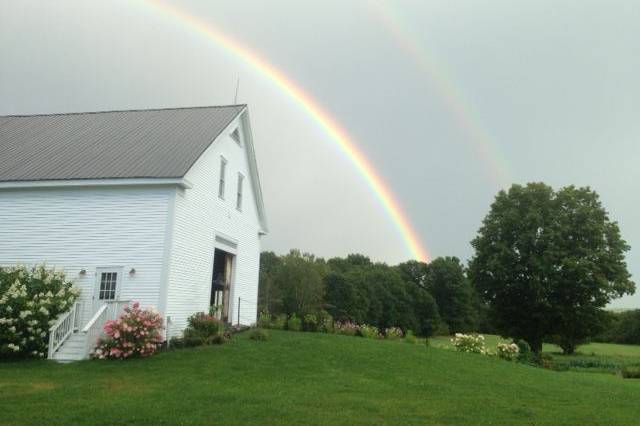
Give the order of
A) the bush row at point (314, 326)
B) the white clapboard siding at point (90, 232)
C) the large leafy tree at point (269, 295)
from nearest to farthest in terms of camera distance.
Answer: the white clapboard siding at point (90, 232)
the bush row at point (314, 326)
the large leafy tree at point (269, 295)

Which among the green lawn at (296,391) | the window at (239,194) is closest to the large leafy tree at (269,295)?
the window at (239,194)

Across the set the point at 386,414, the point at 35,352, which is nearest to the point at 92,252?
the point at 35,352

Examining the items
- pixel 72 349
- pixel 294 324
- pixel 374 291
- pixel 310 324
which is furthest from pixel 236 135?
pixel 374 291

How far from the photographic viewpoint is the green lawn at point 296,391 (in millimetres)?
8188

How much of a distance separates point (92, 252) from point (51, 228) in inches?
70.5

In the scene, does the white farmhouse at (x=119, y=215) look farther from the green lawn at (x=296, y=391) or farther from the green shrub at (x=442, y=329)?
the green shrub at (x=442, y=329)

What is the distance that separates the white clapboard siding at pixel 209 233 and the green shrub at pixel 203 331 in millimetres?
394

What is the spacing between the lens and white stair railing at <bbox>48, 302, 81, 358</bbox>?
46.3 ft

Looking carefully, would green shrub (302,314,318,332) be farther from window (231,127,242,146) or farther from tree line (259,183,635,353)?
tree line (259,183,635,353)

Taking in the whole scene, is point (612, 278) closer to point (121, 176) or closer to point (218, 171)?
point (218, 171)

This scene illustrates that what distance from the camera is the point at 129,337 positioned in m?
13.8

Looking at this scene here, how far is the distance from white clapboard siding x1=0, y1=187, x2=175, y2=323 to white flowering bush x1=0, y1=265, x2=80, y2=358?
1041 millimetres

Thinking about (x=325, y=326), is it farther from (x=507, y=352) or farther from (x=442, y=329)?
(x=442, y=329)

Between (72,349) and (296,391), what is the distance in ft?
24.9
